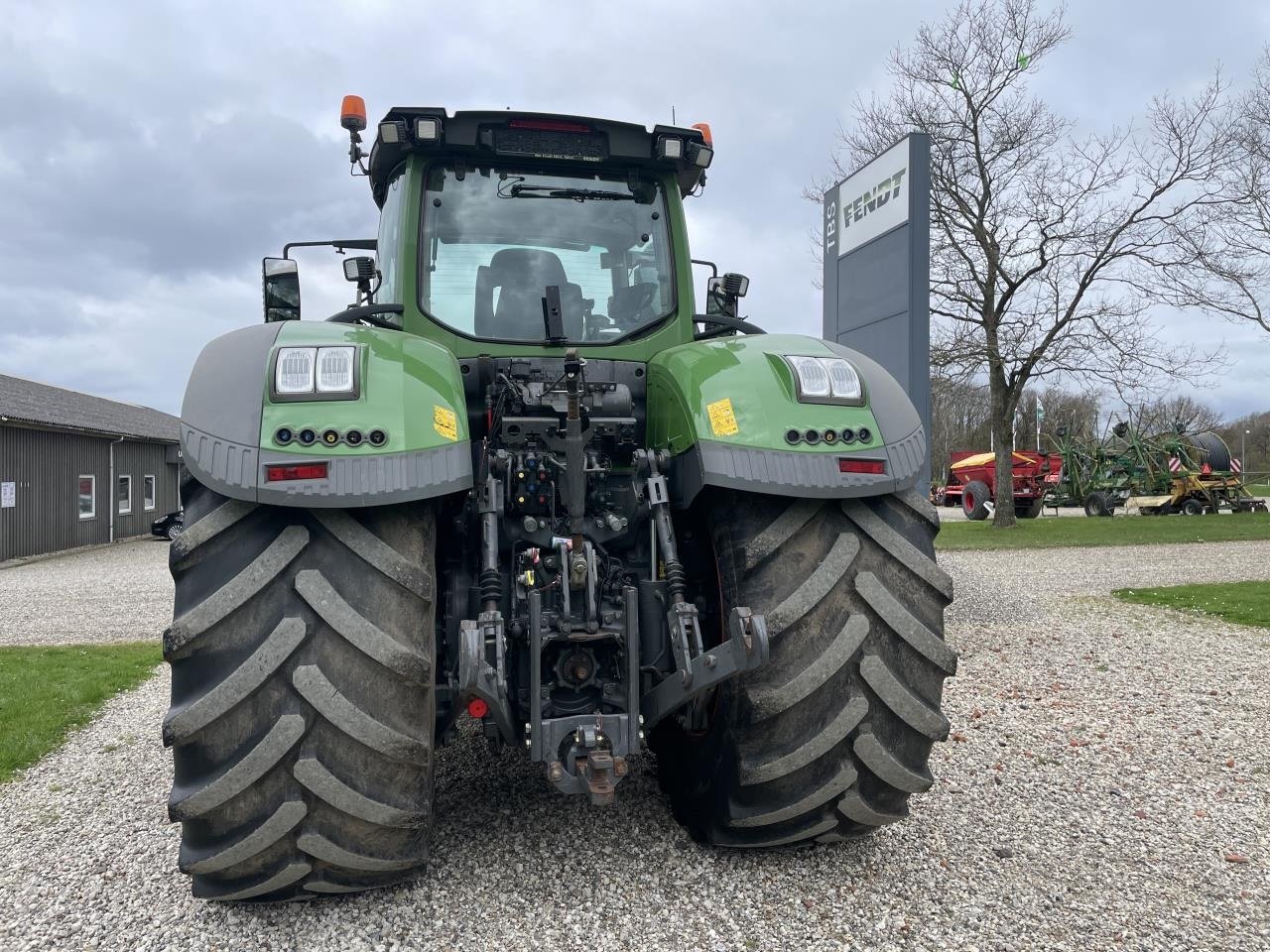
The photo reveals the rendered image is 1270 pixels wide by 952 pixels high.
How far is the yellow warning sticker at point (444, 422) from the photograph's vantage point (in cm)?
260

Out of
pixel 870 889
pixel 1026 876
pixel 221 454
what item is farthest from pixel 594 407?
pixel 1026 876

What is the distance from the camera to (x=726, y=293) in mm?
4230

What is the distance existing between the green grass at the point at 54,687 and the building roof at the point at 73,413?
32.6 feet

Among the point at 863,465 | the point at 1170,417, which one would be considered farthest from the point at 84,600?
the point at 1170,417

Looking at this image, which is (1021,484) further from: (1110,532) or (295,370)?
(295,370)

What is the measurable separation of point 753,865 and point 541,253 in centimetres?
236

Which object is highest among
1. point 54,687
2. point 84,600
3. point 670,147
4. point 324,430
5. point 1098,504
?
point 670,147

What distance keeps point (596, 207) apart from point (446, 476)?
165cm

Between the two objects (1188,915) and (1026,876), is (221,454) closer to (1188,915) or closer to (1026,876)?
(1026,876)

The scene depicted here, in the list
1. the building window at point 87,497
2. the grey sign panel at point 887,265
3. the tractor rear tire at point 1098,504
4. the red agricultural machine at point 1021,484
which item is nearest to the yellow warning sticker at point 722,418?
the grey sign panel at point 887,265

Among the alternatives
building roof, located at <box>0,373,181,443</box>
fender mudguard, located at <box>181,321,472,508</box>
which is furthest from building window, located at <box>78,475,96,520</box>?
fender mudguard, located at <box>181,321,472,508</box>

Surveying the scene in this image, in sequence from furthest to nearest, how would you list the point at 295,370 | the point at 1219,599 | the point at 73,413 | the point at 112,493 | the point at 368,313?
the point at 112,493 → the point at 73,413 → the point at 1219,599 → the point at 368,313 → the point at 295,370

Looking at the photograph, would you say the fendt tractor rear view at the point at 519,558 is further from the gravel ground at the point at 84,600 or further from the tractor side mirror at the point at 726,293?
the gravel ground at the point at 84,600

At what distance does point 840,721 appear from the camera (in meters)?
2.68
